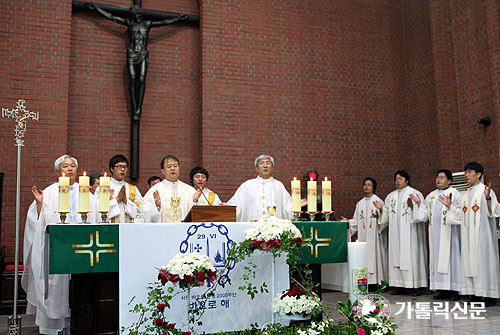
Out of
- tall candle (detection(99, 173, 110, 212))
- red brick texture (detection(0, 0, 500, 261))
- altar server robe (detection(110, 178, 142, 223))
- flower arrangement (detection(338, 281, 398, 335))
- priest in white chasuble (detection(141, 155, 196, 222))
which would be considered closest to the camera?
flower arrangement (detection(338, 281, 398, 335))

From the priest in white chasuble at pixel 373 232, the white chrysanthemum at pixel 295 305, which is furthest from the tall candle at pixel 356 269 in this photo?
the priest in white chasuble at pixel 373 232

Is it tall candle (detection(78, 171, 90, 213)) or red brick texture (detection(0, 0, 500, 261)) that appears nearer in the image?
tall candle (detection(78, 171, 90, 213))

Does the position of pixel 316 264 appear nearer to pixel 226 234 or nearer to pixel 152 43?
pixel 226 234

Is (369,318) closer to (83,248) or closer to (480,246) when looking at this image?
(83,248)

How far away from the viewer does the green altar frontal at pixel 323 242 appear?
4707 millimetres

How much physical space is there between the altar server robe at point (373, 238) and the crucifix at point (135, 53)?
13.5ft

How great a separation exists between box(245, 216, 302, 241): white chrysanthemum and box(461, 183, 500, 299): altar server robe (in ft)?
13.1

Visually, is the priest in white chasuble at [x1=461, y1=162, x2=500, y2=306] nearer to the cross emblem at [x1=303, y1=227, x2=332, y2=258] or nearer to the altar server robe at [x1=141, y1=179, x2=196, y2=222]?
the cross emblem at [x1=303, y1=227, x2=332, y2=258]

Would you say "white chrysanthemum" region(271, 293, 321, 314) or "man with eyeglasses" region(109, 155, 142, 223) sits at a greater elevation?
"man with eyeglasses" region(109, 155, 142, 223)

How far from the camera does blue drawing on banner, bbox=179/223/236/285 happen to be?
4285mm

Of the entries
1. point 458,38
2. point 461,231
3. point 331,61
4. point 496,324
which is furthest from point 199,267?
point 458,38

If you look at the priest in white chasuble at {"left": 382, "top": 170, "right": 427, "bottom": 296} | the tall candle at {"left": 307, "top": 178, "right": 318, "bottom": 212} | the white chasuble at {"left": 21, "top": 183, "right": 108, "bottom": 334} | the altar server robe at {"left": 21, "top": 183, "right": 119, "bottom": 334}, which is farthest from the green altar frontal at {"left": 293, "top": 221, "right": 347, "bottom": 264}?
the priest in white chasuble at {"left": 382, "top": 170, "right": 427, "bottom": 296}

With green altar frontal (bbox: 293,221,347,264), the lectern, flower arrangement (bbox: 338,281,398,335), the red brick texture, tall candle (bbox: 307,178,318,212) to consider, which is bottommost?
flower arrangement (bbox: 338,281,398,335)

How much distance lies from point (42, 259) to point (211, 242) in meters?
2.29
